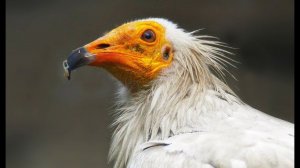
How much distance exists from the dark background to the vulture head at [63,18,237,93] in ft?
8.54

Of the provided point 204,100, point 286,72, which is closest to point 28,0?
point 286,72

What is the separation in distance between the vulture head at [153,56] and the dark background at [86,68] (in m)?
2.60

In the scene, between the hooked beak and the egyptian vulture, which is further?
the hooked beak

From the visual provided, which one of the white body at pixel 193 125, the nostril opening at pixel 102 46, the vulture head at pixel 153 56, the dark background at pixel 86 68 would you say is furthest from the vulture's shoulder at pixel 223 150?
the dark background at pixel 86 68

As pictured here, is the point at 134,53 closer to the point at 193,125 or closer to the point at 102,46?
the point at 102,46

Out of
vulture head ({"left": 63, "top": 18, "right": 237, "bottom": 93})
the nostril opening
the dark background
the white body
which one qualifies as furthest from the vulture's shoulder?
the dark background

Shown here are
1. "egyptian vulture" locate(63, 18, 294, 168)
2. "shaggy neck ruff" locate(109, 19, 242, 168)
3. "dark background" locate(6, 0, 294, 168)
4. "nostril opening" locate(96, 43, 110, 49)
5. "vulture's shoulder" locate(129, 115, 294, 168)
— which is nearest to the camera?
"vulture's shoulder" locate(129, 115, 294, 168)

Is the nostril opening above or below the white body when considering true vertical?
above

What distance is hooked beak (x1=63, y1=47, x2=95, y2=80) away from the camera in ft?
10.1

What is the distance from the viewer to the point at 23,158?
6223 millimetres

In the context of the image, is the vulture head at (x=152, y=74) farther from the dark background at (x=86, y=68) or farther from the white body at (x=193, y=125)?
the dark background at (x=86, y=68)

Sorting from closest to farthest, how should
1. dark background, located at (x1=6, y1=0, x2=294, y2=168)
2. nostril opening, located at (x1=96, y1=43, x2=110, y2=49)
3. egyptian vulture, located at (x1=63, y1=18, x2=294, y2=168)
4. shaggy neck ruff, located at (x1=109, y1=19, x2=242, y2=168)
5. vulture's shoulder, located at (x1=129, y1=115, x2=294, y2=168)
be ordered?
vulture's shoulder, located at (x1=129, y1=115, x2=294, y2=168) < egyptian vulture, located at (x1=63, y1=18, x2=294, y2=168) < shaggy neck ruff, located at (x1=109, y1=19, x2=242, y2=168) < nostril opening, located at (x1=96, y1=43, x2=110, y2=49) < dark background, located at (x1=6, y1=0, x2=294, y2=168)

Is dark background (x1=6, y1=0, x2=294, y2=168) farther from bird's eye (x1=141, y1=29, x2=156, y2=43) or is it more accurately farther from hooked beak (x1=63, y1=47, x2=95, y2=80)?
hooked beak (x1=63, y1=47, x2=95, y2=80)

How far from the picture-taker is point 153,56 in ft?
10.8
